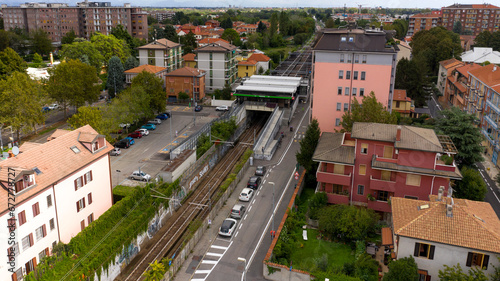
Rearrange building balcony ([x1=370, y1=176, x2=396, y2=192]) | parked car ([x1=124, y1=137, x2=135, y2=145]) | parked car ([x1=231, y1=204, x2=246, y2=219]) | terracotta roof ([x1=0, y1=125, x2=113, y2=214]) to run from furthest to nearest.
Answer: parked car ([x1=124, y1=137, x2=135, y2=145])
parked car ([x1=231, y1=204, x2=246, y2=219])
building balcony ([x1=370, y1=176, x2=396, y2=192])
terracotta roof ([x1=0, y1=125, x2=113, y2=214])

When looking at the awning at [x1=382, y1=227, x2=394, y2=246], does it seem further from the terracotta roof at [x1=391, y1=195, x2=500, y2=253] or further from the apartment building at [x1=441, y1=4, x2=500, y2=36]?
the apartment building at [x1=441, y1=4, x2=500, y2=36]

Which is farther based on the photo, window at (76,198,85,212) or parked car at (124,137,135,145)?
parked car at (124,137,135,145)

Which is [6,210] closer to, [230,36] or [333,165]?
[333,165]

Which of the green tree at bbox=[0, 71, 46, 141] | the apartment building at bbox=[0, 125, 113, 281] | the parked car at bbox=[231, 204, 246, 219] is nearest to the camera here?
the apartment building at bbox=[0, 125, 113, 281]

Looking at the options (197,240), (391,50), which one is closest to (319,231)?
(197,240)

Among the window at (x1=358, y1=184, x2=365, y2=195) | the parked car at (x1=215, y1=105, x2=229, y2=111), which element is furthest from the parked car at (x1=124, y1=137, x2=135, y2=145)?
the window at (x1=358, y1=184, x2=365, y2=195)

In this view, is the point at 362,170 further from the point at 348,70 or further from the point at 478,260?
the point at 348,70
